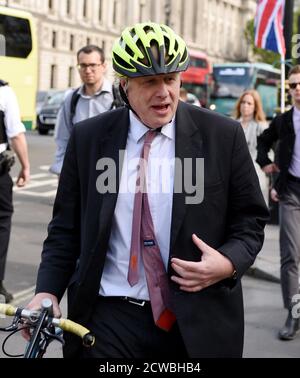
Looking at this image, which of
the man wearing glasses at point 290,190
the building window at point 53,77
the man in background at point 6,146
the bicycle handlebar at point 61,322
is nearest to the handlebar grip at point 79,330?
the bicycle handlebar at point 61,322

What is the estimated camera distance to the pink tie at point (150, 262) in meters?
2.38

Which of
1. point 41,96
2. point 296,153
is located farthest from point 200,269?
point 41,96

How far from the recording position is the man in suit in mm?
2344

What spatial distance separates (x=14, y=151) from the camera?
21.6 ft

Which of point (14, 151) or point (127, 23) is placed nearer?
point (14, 151)

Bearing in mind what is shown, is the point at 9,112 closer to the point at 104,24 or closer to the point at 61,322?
the point at 61,322

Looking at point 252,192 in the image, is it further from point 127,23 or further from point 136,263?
point 127,23

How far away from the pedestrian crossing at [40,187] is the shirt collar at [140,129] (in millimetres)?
10926

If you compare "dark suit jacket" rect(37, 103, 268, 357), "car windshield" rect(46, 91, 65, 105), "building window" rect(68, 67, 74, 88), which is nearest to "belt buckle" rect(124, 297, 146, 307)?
"dark suit jacket" rect(37, 103, 268, 357)

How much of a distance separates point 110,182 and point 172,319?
0.46m

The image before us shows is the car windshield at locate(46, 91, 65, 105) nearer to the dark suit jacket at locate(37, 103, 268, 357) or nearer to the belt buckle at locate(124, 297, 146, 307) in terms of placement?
the dark suit jacket at locate(37, 103, 268, 357)
